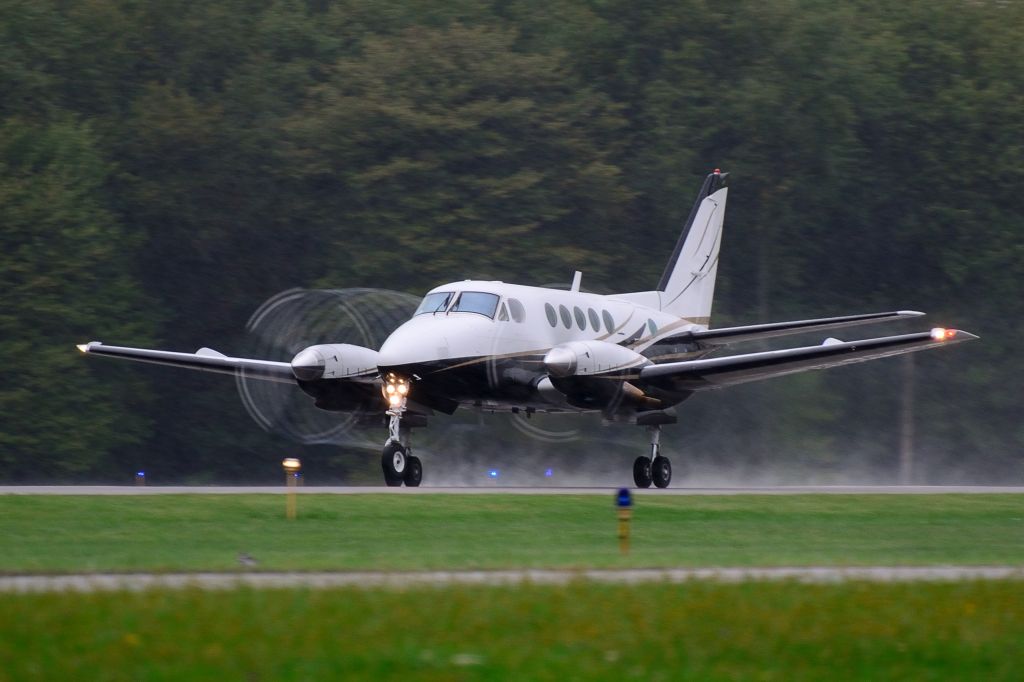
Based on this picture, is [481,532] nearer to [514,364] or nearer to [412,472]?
[412,472]

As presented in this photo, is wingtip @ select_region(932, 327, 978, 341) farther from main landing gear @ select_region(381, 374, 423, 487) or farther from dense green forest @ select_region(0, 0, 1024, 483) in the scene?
dense green forest @ select_region(0, 0, 1024, 483)

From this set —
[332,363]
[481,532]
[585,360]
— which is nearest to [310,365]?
[332,363]

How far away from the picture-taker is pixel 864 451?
45.7 meters

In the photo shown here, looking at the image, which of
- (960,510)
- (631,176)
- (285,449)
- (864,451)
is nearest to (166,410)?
(285,449)

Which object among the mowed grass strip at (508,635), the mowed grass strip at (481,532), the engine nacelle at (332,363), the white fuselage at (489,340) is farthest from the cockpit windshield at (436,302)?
the mowed grass strip at (508,635)

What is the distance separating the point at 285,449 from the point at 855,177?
21.8 metres

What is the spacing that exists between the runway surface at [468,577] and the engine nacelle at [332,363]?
37.1 feet

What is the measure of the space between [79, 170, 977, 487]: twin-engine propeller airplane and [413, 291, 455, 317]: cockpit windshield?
0.02 metres

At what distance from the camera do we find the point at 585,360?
24109mm

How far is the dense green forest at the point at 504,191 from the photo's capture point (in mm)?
39719

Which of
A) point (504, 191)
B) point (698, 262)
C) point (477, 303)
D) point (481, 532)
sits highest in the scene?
point (504, 191)

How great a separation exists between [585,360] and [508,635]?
46.6 ft

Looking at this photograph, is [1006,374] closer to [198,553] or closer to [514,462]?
[514,462]

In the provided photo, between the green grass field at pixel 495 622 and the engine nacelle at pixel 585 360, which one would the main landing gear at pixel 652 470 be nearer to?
the engine nacelle at pixel 585 360
